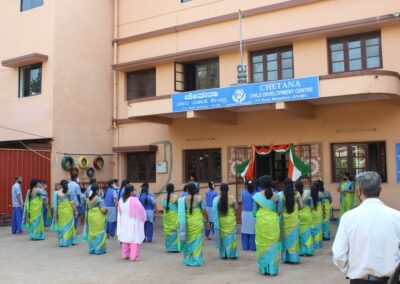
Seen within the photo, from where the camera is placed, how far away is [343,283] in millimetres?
6996

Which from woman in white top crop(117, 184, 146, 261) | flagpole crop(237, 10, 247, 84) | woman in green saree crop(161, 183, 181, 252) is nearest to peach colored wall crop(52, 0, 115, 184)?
flagpole crop(237, 10, 247, 84)

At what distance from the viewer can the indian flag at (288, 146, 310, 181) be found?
1325cm

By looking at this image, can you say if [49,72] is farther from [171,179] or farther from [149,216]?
[149,216]

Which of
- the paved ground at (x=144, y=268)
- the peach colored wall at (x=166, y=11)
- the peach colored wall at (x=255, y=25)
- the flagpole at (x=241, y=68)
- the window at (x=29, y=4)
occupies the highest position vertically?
the window at (x=29, y=4)

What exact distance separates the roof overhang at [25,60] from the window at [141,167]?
4.75 meters

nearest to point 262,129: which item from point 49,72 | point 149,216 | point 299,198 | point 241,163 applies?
point 241,163

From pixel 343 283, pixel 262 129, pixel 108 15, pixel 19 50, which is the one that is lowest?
pixel 343 283

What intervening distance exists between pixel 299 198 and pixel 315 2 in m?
7.76

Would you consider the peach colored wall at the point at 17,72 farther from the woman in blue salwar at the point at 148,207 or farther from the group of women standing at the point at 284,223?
the group of women standing at the point at 284,223

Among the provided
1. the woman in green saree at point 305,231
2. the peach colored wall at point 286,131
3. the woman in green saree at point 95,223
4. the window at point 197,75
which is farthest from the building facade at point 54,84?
the woman in green saree at point 305,231

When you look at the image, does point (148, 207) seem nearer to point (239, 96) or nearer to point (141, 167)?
point (239, 96)

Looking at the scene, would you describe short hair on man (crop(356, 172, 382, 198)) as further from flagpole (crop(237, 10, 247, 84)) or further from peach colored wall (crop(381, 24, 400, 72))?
flagpole (crop(237, 10, 247, 84))

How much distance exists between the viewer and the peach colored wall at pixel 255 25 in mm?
13508

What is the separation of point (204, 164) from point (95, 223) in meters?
7.35
